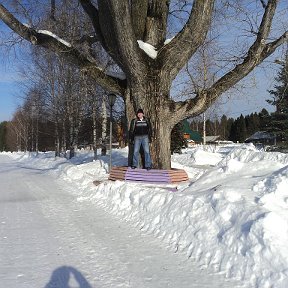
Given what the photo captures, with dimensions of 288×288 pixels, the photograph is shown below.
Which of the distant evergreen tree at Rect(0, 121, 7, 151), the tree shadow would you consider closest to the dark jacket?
A: the tree shadow

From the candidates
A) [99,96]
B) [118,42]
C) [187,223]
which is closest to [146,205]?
[187,223]

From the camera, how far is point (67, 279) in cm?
457

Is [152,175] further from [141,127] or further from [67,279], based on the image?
[67,279]

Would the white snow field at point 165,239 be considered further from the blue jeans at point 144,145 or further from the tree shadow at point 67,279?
the blue jeans at point 144,145

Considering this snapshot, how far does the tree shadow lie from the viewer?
4.38m

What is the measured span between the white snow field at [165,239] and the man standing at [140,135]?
7.63 ft

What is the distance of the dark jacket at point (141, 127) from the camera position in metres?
10.9

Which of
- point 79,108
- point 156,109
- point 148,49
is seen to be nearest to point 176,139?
point 79,108

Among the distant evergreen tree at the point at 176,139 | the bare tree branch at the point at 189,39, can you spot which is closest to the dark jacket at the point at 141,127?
the bare tree branch at the point at 189,39

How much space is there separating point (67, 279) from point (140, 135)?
6.62 m

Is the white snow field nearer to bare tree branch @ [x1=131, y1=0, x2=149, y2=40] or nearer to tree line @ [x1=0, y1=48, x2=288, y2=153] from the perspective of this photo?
bare tree branch @ [x1=131, y1=0, x2=149, y2=40]

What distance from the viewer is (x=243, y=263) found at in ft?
14.9

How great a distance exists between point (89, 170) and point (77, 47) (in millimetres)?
5597


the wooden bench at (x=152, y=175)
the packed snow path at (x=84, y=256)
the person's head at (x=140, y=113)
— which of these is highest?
the person's head at (x=140, y=113)
